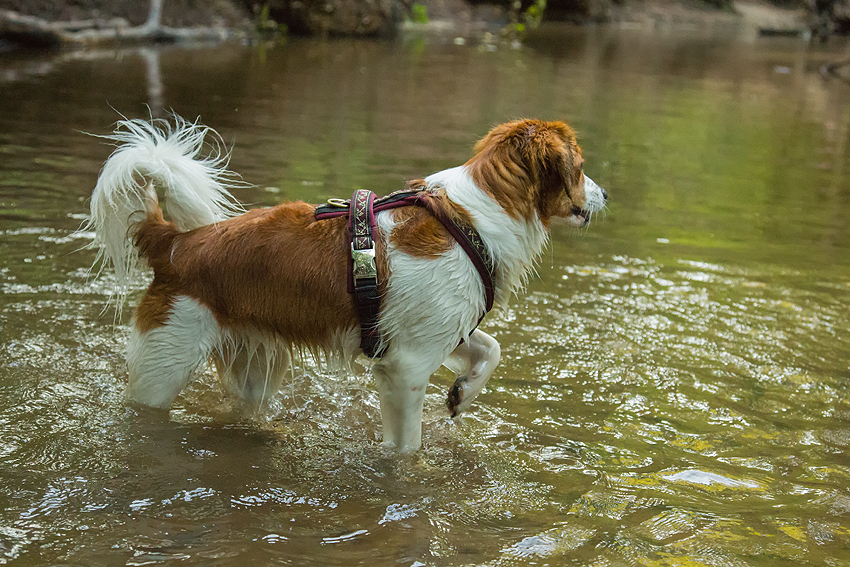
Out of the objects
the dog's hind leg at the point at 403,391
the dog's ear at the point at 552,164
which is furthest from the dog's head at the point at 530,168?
the dog's hind leg at the point at 403,391

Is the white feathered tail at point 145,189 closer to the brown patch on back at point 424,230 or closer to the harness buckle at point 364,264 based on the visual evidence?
the harness buckle at point 364,264

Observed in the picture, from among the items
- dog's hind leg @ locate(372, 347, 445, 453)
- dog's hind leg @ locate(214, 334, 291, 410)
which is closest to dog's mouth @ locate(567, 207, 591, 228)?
dog's hind leg @ locate(372, 347, 445, 453)

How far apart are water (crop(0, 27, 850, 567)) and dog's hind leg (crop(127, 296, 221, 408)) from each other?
0.29 metres

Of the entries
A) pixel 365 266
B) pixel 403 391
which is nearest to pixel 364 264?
pixel 365 266

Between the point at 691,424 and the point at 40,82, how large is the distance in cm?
1101

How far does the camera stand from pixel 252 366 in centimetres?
447

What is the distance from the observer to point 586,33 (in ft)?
101

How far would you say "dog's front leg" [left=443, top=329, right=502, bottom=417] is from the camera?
4.30m

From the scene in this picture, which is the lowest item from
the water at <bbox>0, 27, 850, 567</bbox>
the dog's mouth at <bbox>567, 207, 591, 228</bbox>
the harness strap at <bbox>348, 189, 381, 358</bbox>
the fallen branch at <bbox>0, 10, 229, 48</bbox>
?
the water at <bbox>0, 27, 850, 567</bbox>

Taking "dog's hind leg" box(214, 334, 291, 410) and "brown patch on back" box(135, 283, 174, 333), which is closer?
"brown patch on back" box(135, 283, 174, 333)

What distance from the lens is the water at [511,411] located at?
3.55m

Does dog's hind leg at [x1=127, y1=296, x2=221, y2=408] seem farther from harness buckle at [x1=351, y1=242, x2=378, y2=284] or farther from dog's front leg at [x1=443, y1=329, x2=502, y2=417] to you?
dog's front leg at [x1=443, y1=329, x2=502, y2=417]

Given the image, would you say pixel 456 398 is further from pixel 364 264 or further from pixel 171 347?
pixel 171 347

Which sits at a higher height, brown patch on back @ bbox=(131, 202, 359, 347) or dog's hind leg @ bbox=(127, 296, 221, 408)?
brown patch on back @ bbox=(131, 202, 359, 347)
